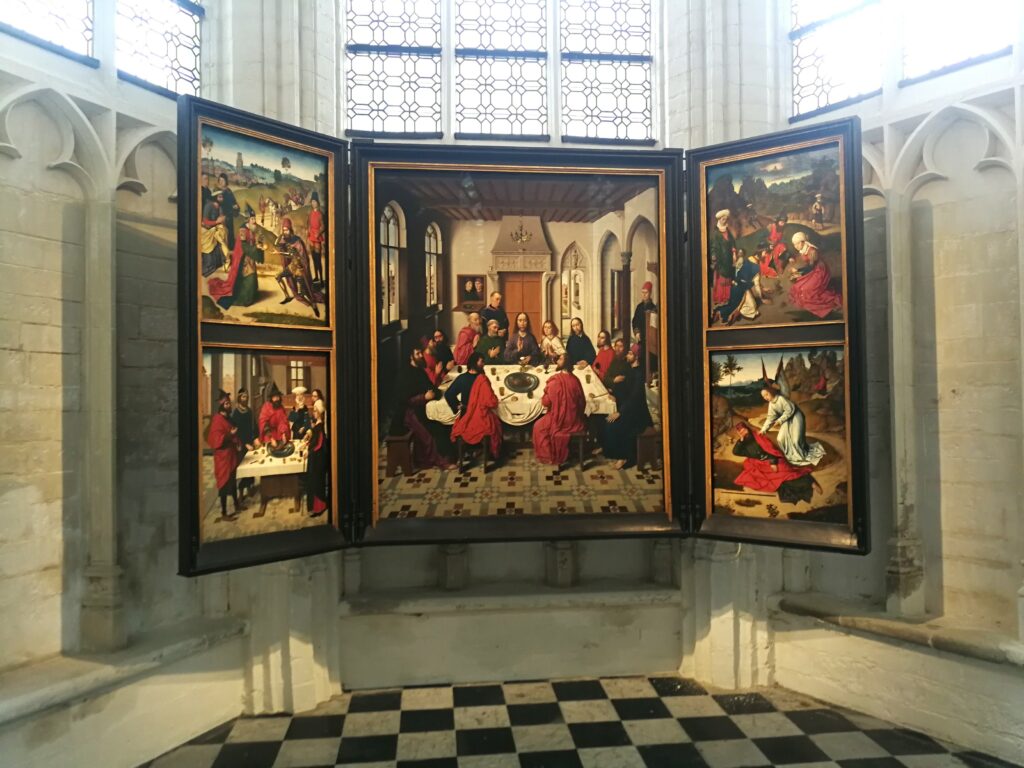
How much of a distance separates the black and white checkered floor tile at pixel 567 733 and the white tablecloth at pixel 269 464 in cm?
183

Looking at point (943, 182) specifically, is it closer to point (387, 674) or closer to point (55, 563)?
point (387, 674)

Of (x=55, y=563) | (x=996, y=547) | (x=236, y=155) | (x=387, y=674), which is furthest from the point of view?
(x=387, y=674)

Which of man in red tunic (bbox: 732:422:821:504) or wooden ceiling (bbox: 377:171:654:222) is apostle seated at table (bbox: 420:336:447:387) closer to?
wooden ceiling (bbox: 377:171:654:222)

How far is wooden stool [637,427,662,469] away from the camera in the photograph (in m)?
4.79

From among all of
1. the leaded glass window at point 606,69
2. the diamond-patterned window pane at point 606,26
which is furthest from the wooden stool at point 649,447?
the diamond-patterned window pane at point 606,26

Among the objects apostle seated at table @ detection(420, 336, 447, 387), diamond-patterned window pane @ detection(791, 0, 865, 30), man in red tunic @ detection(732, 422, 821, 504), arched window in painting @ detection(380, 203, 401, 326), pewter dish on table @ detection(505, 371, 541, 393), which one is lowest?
man in red tunic @ detection(732, 422, 821, 504)

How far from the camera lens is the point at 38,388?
4.35 metres

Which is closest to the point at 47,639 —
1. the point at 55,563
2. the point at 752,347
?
the point at 55,563

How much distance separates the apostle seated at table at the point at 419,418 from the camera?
4676 millimetres

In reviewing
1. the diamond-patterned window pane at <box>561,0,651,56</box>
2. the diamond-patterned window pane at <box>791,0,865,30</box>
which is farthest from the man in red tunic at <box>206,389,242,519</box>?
the diamond-patterned window pane at <box>791,0,865,30</box>

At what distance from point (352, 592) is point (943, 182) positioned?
206 inches

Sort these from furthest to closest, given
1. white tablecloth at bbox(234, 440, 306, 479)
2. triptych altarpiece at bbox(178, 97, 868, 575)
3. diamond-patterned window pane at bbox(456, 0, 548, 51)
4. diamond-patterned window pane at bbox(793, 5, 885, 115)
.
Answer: diamond-patterned window pane at bbox(456, 0, 548, 51) < diamond-patterned window pane at bbox(793, 5, 885, 115) < triptych altarpiece at bbox(178, 97, 868, 575) < white tablecloth at bbox(234, 440, 306, 479)

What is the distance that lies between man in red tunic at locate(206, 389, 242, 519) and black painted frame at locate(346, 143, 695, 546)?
75 cm

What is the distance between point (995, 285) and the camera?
4.72 m
